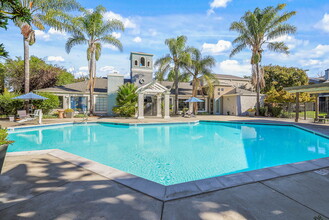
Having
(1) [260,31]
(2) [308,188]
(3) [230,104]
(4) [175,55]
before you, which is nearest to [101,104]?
(4) [175,55]

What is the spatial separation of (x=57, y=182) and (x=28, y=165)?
1.63 meters

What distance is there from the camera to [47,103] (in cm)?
1823

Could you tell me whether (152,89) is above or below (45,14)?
below

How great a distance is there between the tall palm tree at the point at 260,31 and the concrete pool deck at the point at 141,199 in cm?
1997

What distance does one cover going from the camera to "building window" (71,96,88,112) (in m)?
21.2

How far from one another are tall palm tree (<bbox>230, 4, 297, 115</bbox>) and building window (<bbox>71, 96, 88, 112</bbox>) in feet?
65.6

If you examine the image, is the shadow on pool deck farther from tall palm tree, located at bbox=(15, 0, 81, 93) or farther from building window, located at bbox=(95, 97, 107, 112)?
building window, located at bbox=(95, 97, 107, 112)

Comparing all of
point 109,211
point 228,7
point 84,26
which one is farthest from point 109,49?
point 109,211

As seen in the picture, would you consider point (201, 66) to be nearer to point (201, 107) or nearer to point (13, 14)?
point (201, 107)

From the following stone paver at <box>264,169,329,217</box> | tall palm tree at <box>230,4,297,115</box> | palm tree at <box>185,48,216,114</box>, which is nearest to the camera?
stone paver at <box>264,169,329,217</box>

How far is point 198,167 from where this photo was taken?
234 inches

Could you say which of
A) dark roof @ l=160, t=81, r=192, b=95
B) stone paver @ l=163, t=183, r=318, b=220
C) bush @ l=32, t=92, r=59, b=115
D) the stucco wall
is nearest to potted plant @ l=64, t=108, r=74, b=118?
bush @ l=32, t=92, r=59, b=115

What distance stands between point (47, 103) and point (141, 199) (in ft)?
64.0

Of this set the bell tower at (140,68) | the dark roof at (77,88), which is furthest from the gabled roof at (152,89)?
the dark roof at (77,88)
